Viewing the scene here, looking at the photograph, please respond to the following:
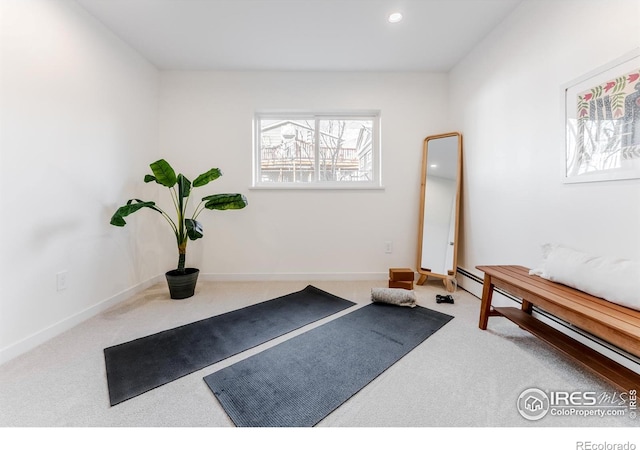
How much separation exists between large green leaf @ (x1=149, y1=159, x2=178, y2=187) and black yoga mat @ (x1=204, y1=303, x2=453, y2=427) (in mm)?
1839

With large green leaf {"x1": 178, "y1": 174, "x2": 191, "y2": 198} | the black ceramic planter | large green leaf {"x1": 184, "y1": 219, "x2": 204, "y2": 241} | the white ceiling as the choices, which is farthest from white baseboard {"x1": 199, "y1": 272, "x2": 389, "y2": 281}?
the white ceiling

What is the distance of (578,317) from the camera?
1.17 metres

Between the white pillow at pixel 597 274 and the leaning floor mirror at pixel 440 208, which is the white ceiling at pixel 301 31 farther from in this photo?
the white pillow at pixel 597 274

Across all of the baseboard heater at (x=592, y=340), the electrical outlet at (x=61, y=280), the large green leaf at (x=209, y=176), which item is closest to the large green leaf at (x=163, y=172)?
the large green leaf at (x=209, y=176)

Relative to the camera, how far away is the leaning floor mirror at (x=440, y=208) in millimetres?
2758

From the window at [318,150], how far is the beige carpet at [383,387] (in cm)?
199

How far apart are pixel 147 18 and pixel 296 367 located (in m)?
3.11

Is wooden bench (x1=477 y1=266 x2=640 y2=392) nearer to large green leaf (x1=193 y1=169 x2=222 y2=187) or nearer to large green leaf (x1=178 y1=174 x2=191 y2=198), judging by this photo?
large green leaf (x1=193 y1=169 x2=222 y2=187)

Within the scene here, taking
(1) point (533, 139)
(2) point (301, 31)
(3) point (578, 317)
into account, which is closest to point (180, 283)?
(2) point (301, 31)

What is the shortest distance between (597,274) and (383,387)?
1.29 meters

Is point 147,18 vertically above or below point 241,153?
above

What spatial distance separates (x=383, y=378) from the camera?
4.44ft
